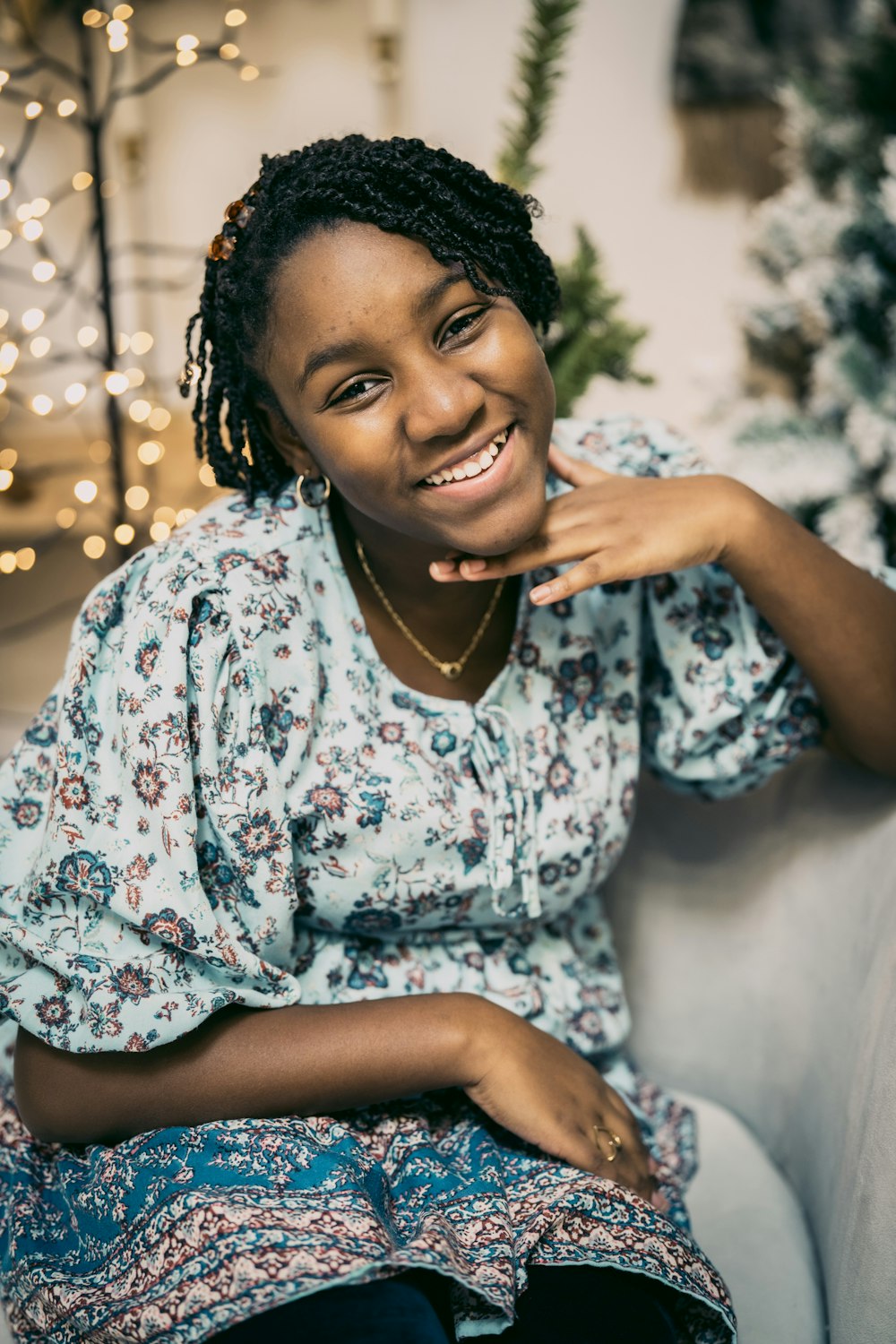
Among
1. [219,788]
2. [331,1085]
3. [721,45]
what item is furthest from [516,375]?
[721,45]

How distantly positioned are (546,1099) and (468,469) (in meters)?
0.50

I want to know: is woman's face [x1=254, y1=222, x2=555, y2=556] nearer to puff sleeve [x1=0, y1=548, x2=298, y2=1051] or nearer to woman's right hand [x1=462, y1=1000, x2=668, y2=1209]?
puff sleeve [x1=0, y1=548, x2=298, y2=1051]

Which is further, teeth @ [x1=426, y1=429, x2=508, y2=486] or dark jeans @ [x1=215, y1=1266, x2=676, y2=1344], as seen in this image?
teeth @ [x1=426, y1=429, x2=508, y2=486]

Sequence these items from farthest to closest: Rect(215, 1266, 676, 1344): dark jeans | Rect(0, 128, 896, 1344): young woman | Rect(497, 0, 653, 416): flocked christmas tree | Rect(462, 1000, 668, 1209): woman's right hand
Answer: Rect(497, 0, 653, 416): flocked christmas tree, Rect(462, 1000, 668, 1209): woman's right hand, Rect(0, 128, 896, 1344): young woman, Rect(215, 1266, 676, 1344): dark jeans

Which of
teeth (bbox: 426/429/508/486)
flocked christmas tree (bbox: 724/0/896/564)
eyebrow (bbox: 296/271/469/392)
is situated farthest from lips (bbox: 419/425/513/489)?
flocked christmas tree (bbox: 724/0/896/564)

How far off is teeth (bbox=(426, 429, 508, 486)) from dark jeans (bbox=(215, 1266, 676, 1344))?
561 millimetres

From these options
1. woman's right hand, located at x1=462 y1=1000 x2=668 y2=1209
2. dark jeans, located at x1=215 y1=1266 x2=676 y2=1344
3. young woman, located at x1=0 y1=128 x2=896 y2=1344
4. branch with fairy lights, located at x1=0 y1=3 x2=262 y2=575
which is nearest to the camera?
dark jeans, located at x1=215 y1=1266 x2=676 y2=1344

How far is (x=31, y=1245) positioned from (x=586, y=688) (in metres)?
0.65

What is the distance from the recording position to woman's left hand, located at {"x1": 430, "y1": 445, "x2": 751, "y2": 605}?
99 centimetres

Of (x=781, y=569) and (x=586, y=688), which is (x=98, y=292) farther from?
(x=781, y=569)

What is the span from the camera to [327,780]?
0.98m

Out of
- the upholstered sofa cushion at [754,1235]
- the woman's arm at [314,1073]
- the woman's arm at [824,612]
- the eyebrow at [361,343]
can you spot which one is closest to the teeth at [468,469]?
the eyebrow at [361,343]

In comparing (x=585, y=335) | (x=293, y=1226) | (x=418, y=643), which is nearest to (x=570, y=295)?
(x=585, y=335)

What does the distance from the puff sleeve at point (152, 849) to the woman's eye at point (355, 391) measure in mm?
175
